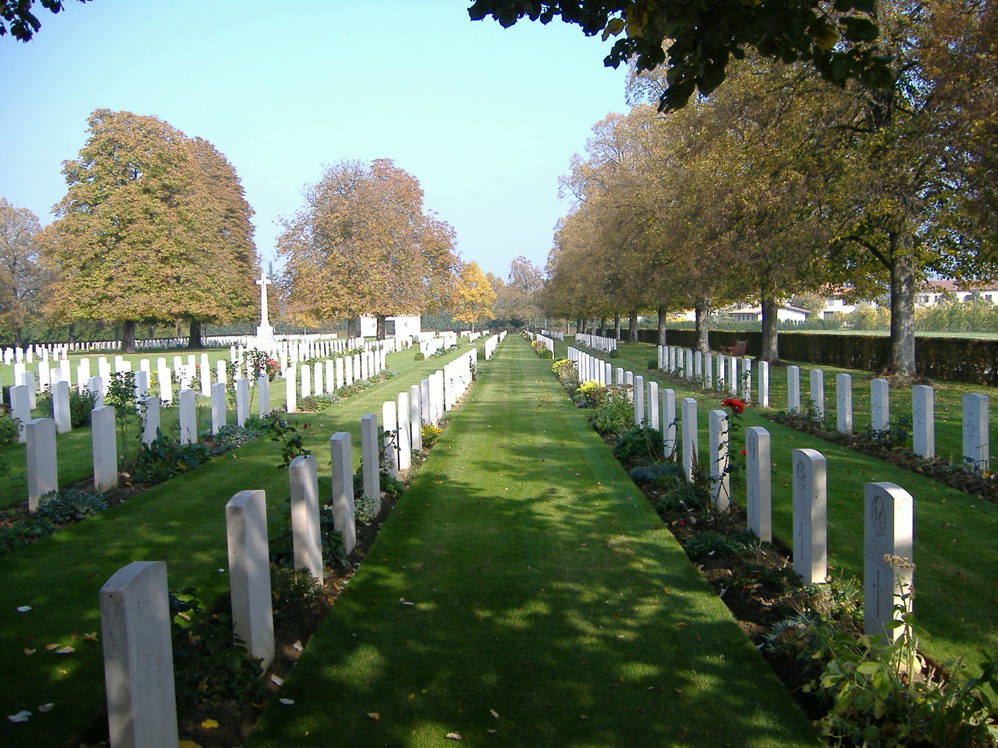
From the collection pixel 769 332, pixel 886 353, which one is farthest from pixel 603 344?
pixel 886 353

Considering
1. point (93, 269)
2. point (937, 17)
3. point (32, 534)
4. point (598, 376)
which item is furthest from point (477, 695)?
point (93, 269)

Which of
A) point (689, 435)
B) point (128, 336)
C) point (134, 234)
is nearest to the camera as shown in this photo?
point (689, 435)

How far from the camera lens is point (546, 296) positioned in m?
64.3

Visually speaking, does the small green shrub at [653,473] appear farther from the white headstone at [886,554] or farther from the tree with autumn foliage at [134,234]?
the tree with autumn foliage at [134,234]

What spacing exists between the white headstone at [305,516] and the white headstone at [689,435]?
429cm

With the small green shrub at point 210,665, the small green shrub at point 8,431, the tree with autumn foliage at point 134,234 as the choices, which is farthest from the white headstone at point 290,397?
the tree with autumn foliage at point 134,234

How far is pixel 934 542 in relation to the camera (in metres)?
6.18

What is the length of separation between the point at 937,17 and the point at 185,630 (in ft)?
45.2

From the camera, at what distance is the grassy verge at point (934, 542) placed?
→ 14.7ft

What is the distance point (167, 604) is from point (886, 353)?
86.3 feet

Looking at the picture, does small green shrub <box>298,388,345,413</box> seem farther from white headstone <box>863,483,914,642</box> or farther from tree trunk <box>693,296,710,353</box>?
tree trunk <box>693,296,710,353</box>

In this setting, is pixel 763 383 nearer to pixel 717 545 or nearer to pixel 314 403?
pixel 314 403

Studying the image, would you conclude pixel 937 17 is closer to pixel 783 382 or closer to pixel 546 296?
pixel 783 382

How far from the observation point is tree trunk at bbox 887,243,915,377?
17969mm
